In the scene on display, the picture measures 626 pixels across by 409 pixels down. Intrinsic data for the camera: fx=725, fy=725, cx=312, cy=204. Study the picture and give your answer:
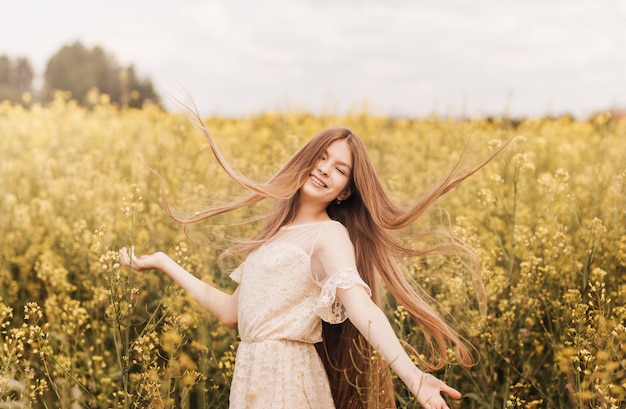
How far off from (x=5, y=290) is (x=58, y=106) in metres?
4.77

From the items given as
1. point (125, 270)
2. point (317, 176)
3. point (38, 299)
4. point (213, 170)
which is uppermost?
point (317, 176)

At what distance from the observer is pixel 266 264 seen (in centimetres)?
210

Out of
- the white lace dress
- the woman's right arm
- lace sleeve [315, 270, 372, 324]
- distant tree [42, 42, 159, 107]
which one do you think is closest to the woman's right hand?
the woman's right arm

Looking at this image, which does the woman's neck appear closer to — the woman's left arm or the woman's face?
the woman's face

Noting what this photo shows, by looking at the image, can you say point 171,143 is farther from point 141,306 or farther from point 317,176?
point 317,176

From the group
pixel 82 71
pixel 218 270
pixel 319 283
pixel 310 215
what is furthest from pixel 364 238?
pixel 82 71

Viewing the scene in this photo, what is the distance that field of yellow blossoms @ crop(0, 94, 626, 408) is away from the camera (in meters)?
2.11

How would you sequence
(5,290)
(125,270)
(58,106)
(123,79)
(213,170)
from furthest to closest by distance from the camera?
(58,106), (123,79), (213,170), (5,290), (125,270)

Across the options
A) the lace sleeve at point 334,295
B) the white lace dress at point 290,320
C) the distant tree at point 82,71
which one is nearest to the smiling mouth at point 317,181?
the white lace dress at point 290,320

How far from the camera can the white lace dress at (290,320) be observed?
6.52ft

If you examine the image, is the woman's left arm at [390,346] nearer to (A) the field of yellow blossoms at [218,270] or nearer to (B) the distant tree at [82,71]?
(A) the field of yellow blossoms at [218,270]

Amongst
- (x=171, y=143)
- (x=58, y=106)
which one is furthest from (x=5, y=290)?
(x=58, y=106)

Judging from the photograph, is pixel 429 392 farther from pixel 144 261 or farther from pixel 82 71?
pixel 82 71

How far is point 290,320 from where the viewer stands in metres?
2.04
